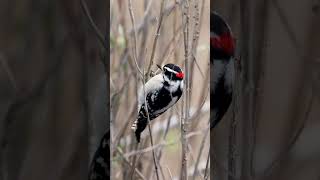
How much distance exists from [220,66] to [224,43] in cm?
5

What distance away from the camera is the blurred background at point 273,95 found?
51.4 inches

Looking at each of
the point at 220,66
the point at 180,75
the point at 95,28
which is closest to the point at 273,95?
the point at 220,66

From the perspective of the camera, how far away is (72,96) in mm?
1266

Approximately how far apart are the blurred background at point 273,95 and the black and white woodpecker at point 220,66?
2 centimetres

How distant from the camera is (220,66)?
4.27 feet

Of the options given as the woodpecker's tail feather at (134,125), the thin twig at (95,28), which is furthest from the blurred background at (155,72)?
the thin twig at (95,28)

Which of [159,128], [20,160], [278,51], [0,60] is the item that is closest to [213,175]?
[159,128]

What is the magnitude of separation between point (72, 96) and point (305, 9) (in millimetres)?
578

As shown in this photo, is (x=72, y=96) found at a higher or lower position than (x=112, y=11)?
lower

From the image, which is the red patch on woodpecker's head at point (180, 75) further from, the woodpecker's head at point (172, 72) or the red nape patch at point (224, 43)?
the red nape patch at point (224, 43)

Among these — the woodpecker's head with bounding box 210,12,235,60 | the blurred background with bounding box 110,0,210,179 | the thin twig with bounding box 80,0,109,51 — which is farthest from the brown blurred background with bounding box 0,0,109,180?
the woodpecker's head with bounding box 210,12,235,60

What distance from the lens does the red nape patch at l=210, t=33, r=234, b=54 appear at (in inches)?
50.9

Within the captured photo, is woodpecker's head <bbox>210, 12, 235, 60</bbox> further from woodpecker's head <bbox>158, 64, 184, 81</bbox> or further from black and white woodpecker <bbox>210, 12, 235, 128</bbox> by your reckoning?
woodpecker's head <bbox>158, 64, 184, 81</bbox>

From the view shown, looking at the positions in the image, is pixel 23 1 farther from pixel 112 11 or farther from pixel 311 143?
pixel 311 143
